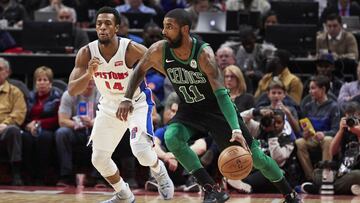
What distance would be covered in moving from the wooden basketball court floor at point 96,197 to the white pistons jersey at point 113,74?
4.57 feet

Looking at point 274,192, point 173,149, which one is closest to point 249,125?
point 274,192

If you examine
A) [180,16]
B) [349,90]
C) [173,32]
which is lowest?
[349,90]

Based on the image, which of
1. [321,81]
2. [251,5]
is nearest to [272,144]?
[321,81]

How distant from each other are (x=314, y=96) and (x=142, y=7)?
15.8 feet

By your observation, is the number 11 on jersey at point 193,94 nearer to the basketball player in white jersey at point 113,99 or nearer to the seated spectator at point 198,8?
the basketball player in white jersey at point 113,99

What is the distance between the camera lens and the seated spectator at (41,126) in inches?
463

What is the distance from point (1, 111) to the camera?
1191 centimetres

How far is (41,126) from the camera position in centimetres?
1191

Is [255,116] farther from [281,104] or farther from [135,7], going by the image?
[135,7]

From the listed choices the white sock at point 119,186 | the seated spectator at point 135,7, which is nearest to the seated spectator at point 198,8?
the seated spectator at point 135,7

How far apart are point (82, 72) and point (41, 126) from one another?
11.7 ft

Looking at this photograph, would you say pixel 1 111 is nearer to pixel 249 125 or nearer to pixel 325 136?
pixel 249 125

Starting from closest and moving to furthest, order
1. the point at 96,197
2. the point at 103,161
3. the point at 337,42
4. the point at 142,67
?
1. the point at 142,67
2. the point at 103,161
3. the point at 96,197
4. the point at 337,42

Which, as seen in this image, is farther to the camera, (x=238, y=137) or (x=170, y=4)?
(x=170, y=4)
